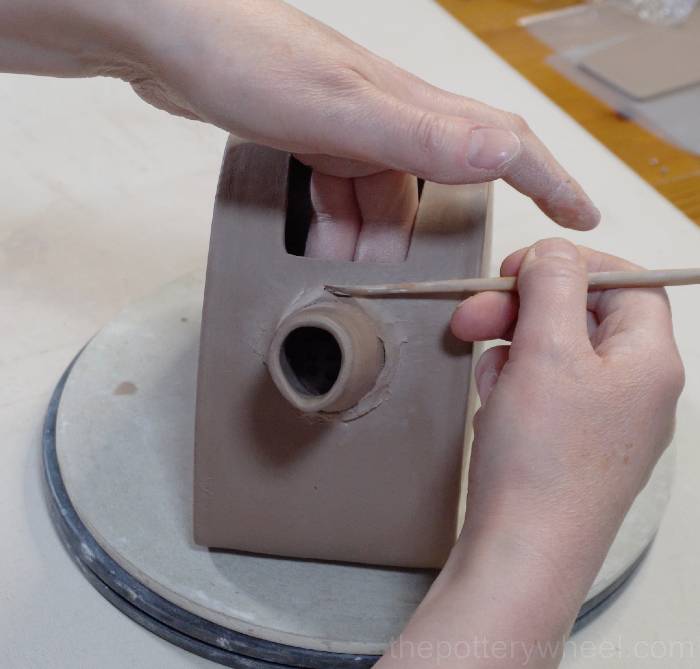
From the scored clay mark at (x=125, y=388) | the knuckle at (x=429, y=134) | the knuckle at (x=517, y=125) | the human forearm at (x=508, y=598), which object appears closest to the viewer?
the human forearm at (x=508, y=598)

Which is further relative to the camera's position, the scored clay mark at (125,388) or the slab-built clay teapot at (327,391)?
the scored clay mark at (125,388)

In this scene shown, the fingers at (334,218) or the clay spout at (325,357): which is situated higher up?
the fingers at (334,218)

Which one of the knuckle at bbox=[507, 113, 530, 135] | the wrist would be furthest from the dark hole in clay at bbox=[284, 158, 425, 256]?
the wrist

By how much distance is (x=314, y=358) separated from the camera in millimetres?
827


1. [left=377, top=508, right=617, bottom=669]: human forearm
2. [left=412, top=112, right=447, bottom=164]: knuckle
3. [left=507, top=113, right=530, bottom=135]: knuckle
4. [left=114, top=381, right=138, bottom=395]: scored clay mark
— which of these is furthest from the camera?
[left=114, top=381, right=138, bottom=395]: scored clay mark

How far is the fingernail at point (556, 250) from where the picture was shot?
30.4 inches

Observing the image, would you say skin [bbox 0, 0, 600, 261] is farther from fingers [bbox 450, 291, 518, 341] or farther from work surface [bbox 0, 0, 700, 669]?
work surface [bbox 0, 0, 700, 669]

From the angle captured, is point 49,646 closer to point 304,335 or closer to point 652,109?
point 304,335

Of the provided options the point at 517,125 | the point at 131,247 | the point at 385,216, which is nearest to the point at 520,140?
the point at 517,125

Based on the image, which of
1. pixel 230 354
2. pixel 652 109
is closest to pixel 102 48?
pixel 230 354

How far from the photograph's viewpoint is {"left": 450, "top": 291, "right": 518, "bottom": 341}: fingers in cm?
78

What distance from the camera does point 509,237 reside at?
1.36m

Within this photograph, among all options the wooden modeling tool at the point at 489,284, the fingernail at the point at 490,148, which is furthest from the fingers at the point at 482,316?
the fingernail at the point at 490,148

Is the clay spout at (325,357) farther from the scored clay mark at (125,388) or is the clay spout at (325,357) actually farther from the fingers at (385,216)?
the scored clay mark at (125,388)
